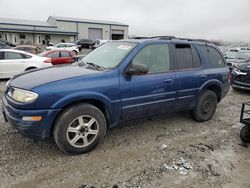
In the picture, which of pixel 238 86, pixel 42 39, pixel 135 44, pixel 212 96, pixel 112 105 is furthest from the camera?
pixel 42 39

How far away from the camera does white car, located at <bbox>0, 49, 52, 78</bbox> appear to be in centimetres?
923

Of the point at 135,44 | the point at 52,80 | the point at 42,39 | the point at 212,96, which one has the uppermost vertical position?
the point at 42,39

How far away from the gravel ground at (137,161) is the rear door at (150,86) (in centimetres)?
57

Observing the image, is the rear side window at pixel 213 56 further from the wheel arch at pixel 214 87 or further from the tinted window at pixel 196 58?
the wheel arch at pixel 214 87

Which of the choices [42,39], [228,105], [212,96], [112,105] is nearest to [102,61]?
[112,105]

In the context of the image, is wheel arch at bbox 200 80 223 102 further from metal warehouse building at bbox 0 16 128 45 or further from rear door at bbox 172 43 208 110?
metal warehouse building at bbox 0 16 128 45

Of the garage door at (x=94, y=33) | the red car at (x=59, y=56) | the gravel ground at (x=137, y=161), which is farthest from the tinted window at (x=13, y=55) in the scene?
the garage door at (x=94, y=33)

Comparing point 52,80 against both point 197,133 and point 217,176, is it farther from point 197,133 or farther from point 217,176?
point 197,133

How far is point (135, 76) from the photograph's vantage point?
12.5 feet

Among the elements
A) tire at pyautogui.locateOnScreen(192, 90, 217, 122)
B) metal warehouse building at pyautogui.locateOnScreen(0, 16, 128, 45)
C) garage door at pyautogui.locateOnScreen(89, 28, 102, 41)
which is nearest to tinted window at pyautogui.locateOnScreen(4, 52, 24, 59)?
tire at pyautogui.locateOnScreen(192, 90, 217, 122)

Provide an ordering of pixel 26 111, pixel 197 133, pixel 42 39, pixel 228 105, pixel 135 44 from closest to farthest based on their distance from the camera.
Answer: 1. pixel 26 111
2. pixel 135 44
3. pixel 197 133
4. pixel 228 105
5. pixel 42 39

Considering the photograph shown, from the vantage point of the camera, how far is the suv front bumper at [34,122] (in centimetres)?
308

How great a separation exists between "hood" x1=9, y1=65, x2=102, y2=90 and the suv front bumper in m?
0.36

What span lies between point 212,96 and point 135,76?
2.29 meters
